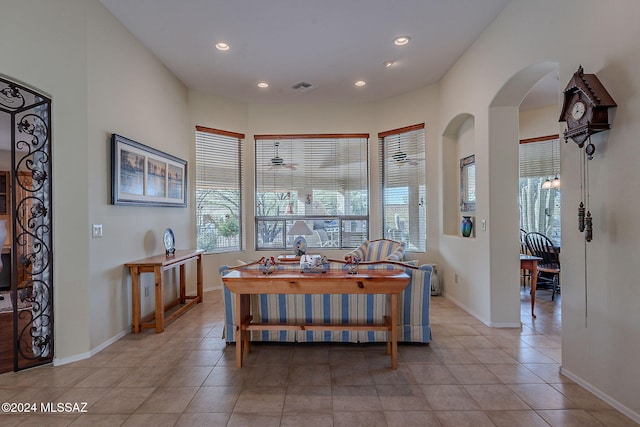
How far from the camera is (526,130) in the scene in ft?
19.3

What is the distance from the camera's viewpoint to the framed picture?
3213mm

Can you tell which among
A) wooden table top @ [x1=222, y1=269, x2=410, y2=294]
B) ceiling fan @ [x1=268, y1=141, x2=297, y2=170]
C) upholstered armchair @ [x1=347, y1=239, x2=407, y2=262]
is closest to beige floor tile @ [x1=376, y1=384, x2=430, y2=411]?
wooden table top @ [x1=222, y1=269, x2=410, y2=294]

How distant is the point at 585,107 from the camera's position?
2125 millimetres

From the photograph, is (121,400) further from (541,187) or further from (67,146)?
(541,187)

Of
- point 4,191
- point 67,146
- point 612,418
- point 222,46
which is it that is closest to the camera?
point 612,418

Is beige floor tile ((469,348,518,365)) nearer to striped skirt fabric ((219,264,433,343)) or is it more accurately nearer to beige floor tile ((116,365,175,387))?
striped skirt fabric ((219,264,433,343))

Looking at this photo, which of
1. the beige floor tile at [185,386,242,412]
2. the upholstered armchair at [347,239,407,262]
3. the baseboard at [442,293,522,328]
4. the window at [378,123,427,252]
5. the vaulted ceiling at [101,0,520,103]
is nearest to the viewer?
the beige floor tile at [185,386,242,412]

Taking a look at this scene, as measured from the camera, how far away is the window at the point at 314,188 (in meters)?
5.63

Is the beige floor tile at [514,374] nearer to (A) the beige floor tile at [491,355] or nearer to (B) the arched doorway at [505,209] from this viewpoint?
(A) the beige floor tile at [491,355]

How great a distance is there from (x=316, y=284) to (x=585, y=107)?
88.6 inches

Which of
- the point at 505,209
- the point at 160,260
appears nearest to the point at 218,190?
the point at 160,260

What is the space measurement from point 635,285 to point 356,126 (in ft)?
14.4

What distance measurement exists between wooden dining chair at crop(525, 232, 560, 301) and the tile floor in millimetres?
1696

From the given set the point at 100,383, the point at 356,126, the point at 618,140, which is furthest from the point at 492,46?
the point at 100,383
